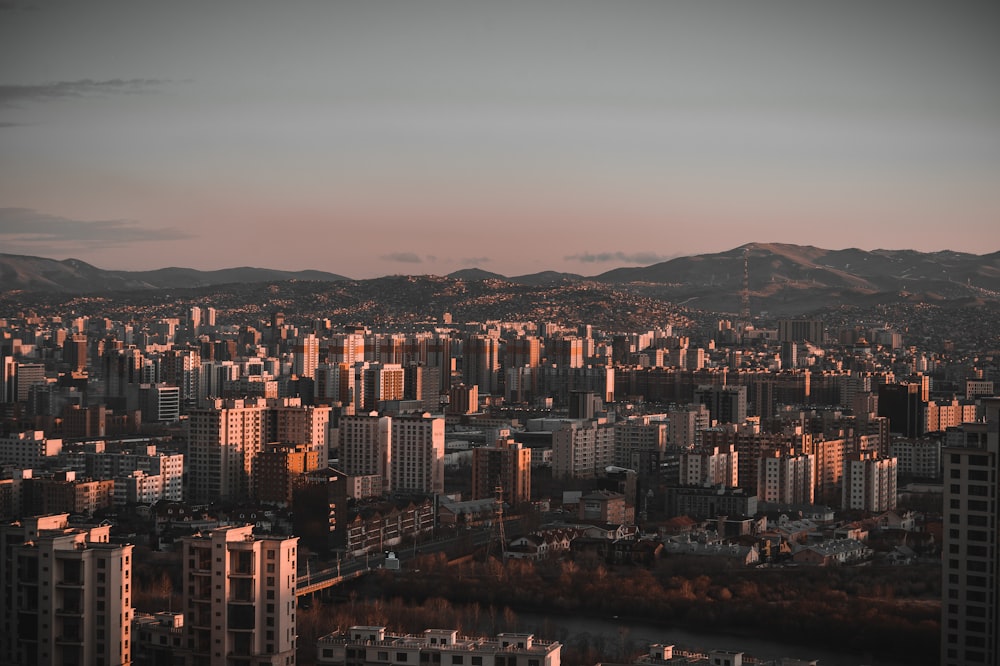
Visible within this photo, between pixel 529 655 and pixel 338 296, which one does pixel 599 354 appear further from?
pixel 529 655

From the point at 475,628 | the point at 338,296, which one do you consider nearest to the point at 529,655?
the point at 475,628

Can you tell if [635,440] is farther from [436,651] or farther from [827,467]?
[436,651]

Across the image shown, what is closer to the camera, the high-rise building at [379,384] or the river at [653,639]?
the river at [653,639]

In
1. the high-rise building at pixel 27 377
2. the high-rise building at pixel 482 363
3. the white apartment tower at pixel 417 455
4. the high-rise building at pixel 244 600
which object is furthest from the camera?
the high-rise building at pixel 482 363

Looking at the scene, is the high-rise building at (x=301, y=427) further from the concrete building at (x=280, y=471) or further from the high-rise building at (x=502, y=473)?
the high-rise building at (x=502, y=473)

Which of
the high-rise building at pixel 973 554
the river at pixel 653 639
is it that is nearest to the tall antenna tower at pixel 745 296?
the river at pixel 653 639

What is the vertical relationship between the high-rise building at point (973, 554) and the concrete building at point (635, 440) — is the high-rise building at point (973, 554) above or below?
above
